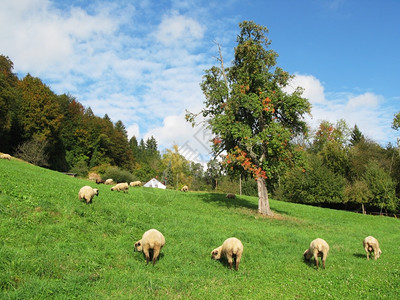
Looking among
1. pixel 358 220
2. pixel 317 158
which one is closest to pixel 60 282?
pixel 358 220

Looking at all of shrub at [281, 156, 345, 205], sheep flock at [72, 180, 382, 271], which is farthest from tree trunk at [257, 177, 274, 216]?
shrub at [281, 156, 345, 205]

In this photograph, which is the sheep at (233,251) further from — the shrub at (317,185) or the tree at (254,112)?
the shrub at (317,185)

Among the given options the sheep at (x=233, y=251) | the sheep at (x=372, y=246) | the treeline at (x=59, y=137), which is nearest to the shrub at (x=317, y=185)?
the treeline at (x=59, y=137)

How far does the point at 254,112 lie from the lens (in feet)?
78.0

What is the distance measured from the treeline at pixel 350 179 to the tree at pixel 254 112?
16448 mm

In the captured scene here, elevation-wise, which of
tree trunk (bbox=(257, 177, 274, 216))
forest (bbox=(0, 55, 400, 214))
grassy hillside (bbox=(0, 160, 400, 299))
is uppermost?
forest (bbox=(0, 55, 400, 214))

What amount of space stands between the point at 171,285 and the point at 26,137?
55488mm

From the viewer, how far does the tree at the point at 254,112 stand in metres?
22.8

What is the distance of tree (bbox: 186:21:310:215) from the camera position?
22812 millimetres

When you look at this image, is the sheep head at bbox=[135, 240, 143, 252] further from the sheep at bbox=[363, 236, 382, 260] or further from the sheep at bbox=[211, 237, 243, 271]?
the sheep at bbox=[363, 236, 382, 260]

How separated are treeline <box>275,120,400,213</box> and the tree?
54.0 ft

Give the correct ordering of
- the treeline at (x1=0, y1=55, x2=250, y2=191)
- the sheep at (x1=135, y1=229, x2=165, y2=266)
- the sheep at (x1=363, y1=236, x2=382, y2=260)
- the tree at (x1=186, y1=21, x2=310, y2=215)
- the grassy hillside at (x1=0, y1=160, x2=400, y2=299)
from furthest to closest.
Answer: the treeline at (x1=0, y1=55, x2=250, y2=191) → the tree at (x1=186, y1=21, x2=310, y2=215) → the sheep at (x1=363, y1=236, x2=382, y2=260) → the sheep at (x1=135, y1=229, x2=165, y2=266) → the grassy hillside at (x1=0, y1=160, x2=400, y2=299)

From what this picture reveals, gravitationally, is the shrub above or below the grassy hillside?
above

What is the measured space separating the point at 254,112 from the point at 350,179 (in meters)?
43.3
